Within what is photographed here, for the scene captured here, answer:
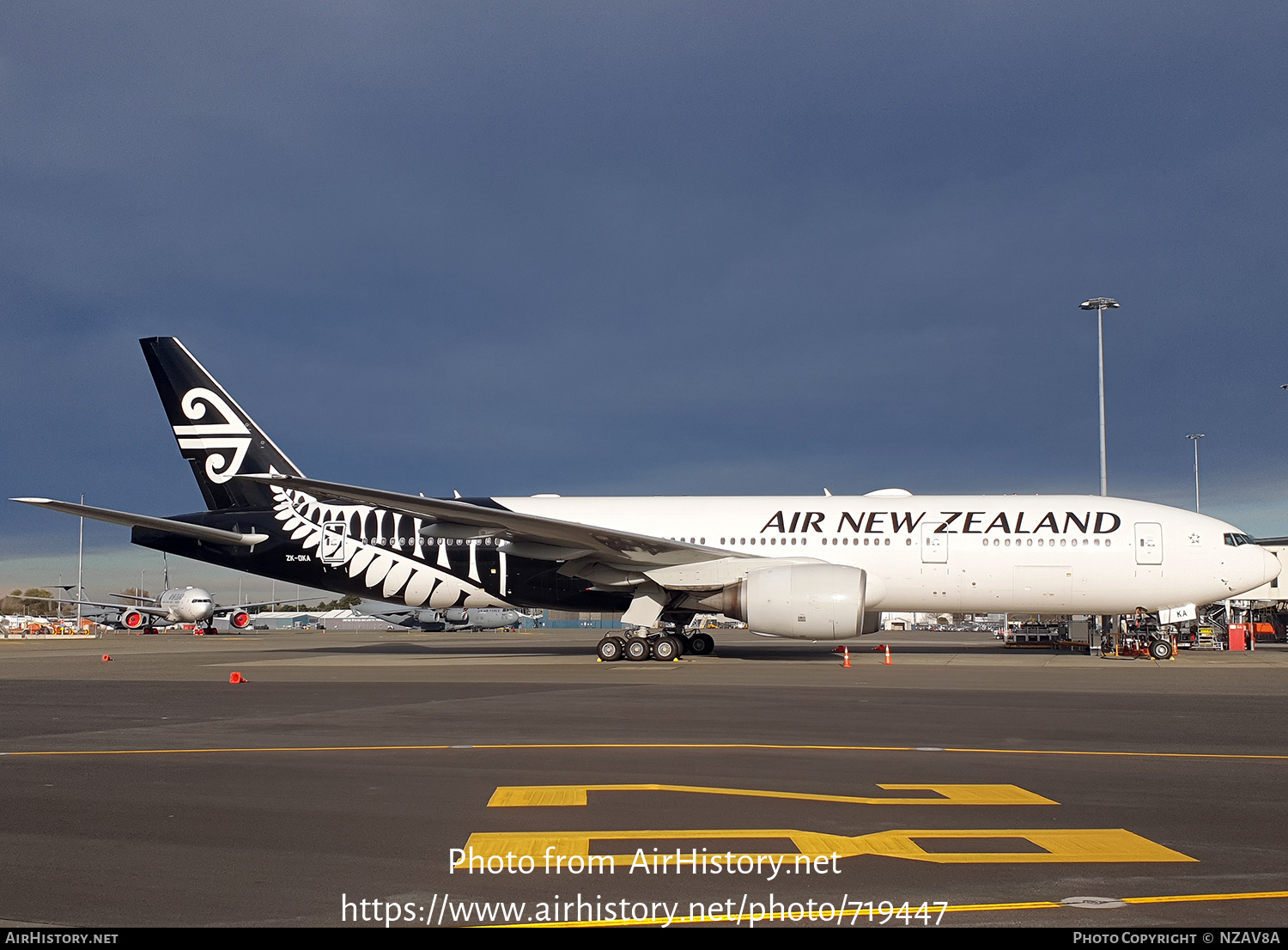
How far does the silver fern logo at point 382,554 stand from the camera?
79.3 ft

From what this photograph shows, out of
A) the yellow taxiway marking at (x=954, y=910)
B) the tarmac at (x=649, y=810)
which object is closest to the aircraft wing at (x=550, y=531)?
the tarmac at (x=649, y=810)

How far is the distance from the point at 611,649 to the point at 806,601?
4926 millimetres

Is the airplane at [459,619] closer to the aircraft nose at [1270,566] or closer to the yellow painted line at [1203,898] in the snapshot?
the aircraft nose at [1270,566]

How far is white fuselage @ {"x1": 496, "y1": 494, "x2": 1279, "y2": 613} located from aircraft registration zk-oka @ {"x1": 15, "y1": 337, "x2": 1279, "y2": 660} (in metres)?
0.04

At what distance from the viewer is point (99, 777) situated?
756 centimetres

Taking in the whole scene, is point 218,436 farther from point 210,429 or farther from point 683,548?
point 683,548

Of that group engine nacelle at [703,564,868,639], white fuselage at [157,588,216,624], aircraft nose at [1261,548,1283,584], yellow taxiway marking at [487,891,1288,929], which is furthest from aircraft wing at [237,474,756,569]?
white fuselage at [157,588,216,624]

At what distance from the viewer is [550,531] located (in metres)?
21.0

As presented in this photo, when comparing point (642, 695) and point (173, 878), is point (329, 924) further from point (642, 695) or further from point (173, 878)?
point (642, 695)

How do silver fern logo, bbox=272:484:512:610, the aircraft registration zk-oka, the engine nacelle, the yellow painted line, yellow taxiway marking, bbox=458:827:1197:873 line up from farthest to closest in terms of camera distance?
silver fern logo, bbox=272:484:512:610 < the aircraft registration zk-oka < the engine nacelle < yellow taxiway marking, bbox=458:827:1197:873 < the yellow painted line

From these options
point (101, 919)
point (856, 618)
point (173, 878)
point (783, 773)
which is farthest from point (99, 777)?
point (856, 618)

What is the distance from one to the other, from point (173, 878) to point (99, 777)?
11.4 feet

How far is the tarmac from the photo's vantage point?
4.29m

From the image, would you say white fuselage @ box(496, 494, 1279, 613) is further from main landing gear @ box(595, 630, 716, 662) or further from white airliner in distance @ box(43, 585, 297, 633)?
white airliner in distance @ box(43, 585, 297, 633)
